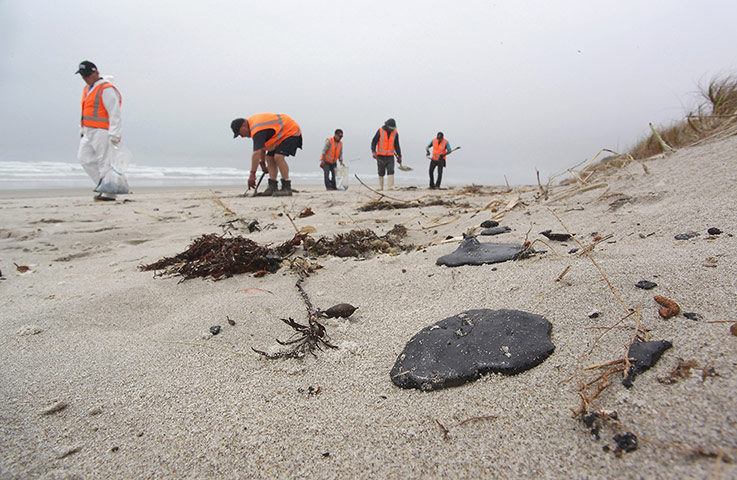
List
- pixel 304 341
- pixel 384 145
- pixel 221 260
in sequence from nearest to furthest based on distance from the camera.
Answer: pixel 304 341 < pixel 221 260 < pixel 384 145

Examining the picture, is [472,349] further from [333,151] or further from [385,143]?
[333,151]

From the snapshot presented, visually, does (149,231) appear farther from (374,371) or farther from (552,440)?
(552,440)

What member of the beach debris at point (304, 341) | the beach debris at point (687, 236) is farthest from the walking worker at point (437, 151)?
the beach debris at point (304, 341)

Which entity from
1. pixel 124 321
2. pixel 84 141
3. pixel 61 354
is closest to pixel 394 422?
pixel 61 354

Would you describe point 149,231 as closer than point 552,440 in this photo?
No

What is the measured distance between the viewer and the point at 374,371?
45.6 inches

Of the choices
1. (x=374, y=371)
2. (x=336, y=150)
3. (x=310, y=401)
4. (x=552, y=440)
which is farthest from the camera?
(x=336, y=150)

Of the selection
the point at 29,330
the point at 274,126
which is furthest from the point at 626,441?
the point at 274,126

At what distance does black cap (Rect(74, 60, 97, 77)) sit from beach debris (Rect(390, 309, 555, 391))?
7246mm

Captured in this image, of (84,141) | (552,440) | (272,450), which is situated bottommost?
(272,450)

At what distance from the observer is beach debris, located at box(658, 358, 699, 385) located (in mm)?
778

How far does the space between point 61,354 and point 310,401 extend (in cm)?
103

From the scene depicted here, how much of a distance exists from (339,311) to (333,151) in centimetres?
1000

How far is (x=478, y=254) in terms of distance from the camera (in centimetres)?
196
